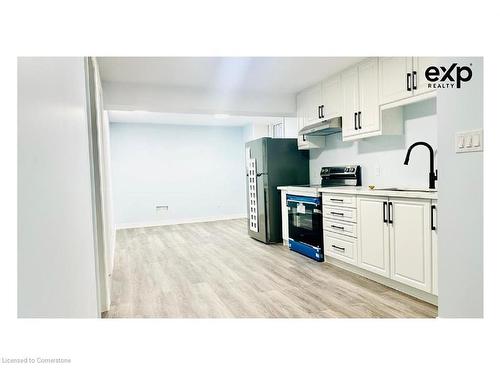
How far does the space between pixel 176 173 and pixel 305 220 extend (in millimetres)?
3917

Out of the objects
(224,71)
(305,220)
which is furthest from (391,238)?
(224,71)

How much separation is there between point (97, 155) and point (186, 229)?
3914mm

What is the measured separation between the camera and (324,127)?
3.67 meters

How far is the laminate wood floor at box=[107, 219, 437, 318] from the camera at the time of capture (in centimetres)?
230

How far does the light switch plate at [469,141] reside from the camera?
1354mm

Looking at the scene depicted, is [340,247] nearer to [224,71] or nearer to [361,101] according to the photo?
[361,101]

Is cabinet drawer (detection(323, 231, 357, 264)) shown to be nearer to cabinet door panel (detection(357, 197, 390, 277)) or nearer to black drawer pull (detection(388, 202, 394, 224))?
cabinet door panel (detection(357, 197, 390, 277))

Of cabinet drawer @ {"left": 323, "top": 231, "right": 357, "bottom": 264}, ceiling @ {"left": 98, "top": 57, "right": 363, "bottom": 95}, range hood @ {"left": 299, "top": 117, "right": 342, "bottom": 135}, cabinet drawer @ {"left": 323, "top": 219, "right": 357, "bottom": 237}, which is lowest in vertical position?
cabinet drawer @ {"left": 323, "top": 231, "right": 357, "bottom": 264}

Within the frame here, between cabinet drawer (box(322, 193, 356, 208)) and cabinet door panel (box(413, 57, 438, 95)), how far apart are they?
1143mm

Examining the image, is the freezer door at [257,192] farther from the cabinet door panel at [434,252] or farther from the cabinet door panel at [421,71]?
the cabinet door panel at [434,252]

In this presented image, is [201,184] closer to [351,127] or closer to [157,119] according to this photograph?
[157,119]

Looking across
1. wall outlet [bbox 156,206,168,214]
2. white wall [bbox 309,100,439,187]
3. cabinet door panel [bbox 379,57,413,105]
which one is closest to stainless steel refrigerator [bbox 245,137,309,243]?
white wall [bbox 309,100,439,187]
